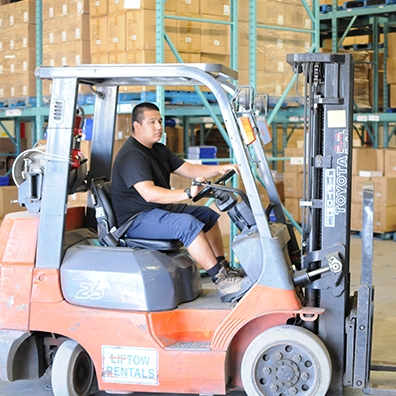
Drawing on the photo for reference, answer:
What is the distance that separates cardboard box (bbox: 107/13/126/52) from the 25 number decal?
12.6ft

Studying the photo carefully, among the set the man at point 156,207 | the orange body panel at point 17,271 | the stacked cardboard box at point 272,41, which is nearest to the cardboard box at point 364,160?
the stacked cardboard box at point 272,41

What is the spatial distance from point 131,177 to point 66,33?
4689 mm

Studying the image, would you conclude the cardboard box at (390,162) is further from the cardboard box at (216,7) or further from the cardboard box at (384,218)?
the cardboard box at (216,7)

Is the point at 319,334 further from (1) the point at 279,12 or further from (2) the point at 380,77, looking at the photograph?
(2) the point at 380,77

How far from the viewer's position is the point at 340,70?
345cm

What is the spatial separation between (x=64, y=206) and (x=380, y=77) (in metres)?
9.49

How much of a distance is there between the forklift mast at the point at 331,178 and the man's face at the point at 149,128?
1.03 m

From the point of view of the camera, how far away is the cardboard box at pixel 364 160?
9805 mm

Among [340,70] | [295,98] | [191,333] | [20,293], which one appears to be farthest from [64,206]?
[295,98]

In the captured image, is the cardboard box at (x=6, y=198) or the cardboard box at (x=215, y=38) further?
the cardboard box at (x=6, y=198)

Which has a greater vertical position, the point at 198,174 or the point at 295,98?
the point at 295,98

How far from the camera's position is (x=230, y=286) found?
3.63 meters

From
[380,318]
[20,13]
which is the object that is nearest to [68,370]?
[380,318]

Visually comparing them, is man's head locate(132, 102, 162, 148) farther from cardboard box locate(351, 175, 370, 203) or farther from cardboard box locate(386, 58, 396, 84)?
cardboard box locate(386, 58, 396, 84)
